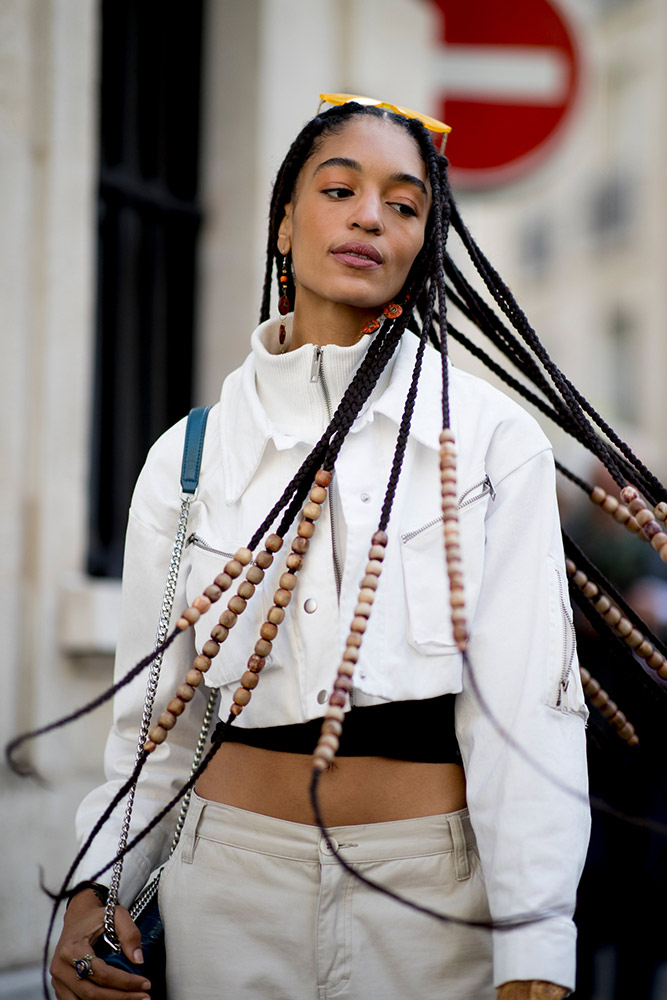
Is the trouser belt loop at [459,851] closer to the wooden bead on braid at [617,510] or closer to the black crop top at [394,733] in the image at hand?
the black crop top at [394,733]

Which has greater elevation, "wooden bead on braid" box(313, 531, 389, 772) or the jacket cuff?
"wooden bead on braid" box(313, 531, 389, 772)

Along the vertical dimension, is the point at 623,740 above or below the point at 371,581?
below

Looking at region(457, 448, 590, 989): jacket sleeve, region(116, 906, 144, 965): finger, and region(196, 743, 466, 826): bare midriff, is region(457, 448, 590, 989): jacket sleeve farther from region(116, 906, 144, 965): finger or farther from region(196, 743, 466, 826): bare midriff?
region(116, 906, 144, 965): finger

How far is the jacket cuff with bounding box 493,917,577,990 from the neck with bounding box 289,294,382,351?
1.15 meters

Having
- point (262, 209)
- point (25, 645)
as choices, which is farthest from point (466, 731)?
point (262, 209)

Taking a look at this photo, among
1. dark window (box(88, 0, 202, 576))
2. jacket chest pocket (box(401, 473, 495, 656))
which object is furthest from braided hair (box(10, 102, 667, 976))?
dark window (box(88, 0, 202, 576))

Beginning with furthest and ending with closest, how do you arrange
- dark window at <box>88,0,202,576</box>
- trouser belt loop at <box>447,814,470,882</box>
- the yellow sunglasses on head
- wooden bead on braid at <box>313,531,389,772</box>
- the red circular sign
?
the red circular sign
dark window at <box>88,0,202,576</box>
the yellow sunglasses on head
trouser belt loop at <box>447,814,470,882</box>
wooden bead on braid at <box>313,531,389,772</box>

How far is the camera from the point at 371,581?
6.75 ft

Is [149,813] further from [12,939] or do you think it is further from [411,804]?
[12,939]

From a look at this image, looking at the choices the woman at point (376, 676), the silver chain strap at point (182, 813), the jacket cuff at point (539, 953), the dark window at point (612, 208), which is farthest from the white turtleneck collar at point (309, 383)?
the dark window at point (612, 208)

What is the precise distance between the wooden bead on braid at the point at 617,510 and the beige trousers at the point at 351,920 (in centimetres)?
66

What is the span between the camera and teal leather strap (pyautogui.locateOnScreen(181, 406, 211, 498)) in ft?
7.79

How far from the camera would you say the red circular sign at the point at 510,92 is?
5066 millimetres

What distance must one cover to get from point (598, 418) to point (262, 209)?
2.81 m
